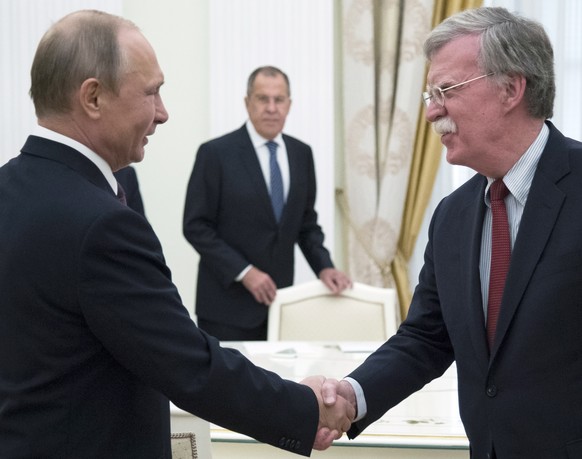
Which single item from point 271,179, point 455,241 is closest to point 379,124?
point 271,179

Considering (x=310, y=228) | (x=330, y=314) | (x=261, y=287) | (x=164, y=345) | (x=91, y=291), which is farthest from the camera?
(x=310, y=228)

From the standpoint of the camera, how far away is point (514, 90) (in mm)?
2141

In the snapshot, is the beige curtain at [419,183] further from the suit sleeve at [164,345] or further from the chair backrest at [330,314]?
the suit sleeve at [164,345]

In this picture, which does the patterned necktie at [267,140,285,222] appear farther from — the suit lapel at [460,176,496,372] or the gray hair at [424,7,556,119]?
the gray hair at [424,7,556,119]

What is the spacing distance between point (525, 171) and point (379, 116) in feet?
12.9

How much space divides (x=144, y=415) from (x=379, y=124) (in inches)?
171

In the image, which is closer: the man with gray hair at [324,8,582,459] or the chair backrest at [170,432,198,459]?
the man with gray hair at [324,8,582,459]

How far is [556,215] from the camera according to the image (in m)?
1.98

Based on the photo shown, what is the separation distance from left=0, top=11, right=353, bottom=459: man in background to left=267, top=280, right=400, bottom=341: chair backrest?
7.12 ft

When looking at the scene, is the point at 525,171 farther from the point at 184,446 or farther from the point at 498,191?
the point at 184,446

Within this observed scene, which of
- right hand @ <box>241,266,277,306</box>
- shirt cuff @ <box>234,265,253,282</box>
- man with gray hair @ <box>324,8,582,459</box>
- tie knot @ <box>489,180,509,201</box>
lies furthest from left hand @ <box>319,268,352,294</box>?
tie knot @ <box>489,180,509,201</box>

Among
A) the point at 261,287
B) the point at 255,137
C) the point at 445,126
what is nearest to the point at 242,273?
the point at 261,287

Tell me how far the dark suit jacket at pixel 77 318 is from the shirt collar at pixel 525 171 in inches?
29.8

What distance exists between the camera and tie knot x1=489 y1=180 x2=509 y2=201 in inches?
84.1
